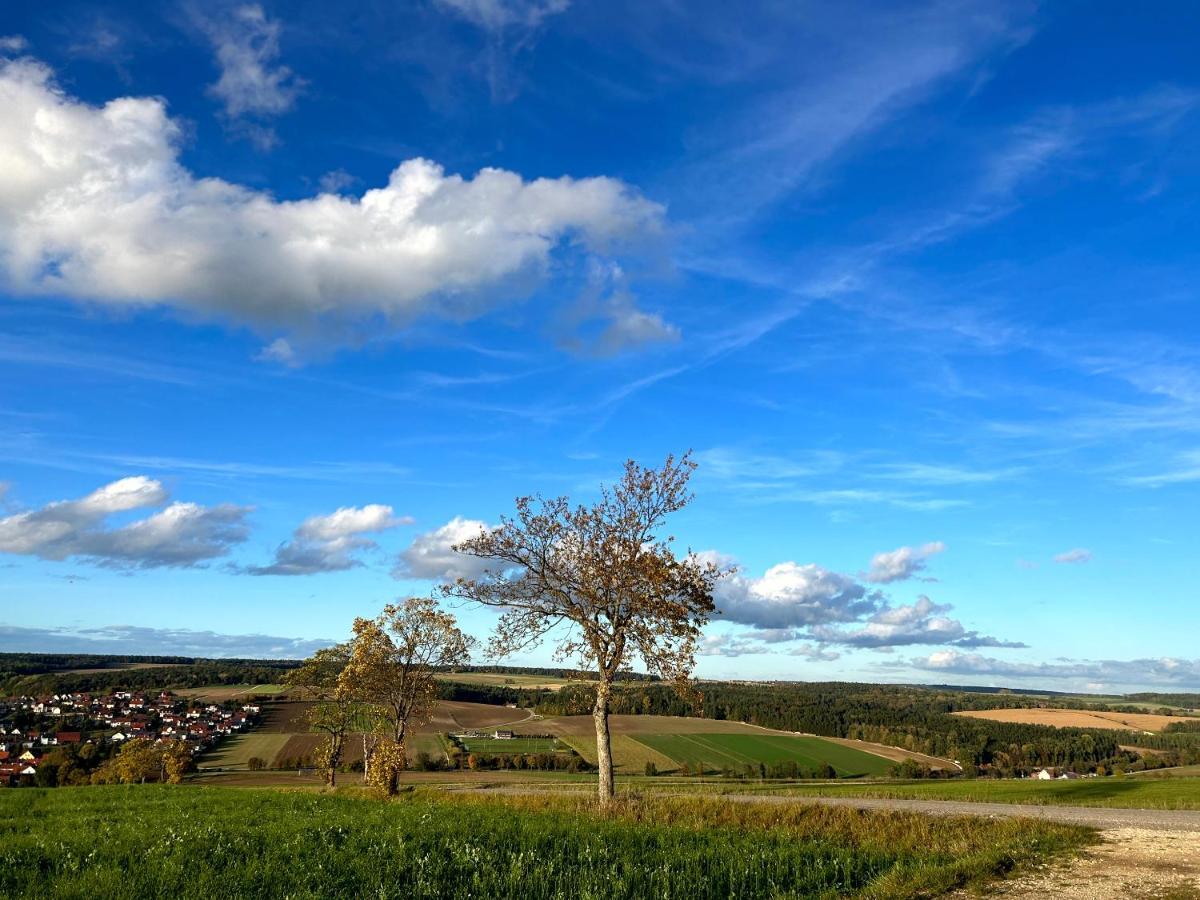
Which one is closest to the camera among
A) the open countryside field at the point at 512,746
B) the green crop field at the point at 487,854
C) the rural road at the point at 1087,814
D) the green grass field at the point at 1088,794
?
the green crop field at the point at 487,854

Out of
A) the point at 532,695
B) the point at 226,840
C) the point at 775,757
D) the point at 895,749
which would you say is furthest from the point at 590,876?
the point at 532,695

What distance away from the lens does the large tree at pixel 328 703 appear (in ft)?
159

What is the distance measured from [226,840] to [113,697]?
161 meters

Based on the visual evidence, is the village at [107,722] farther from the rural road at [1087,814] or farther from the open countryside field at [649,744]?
the rural road at [1087,814]

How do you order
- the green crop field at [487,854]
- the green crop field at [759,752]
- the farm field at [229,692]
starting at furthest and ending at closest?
the farm field at [229,692], the green crop field at [759,752], the green crop field at [487,854]

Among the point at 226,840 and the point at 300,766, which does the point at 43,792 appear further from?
the point at 300,766

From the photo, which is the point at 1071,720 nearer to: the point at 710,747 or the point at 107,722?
the point at 710,747

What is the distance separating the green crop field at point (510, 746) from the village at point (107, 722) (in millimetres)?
33867

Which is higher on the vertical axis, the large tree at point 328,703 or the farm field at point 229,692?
the large tree at point 328,703

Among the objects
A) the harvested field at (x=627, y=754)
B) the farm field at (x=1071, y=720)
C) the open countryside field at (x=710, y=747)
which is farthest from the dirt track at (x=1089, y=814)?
the farm field at (x=1071, y=720)

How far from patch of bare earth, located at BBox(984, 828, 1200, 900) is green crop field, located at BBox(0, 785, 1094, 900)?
24.4 inches

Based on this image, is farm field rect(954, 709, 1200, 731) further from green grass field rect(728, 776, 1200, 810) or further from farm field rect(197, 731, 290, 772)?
farm field rect(197, 731, 290, 772)

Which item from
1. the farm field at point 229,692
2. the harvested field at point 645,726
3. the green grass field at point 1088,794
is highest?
the green grass field at point 1088,794

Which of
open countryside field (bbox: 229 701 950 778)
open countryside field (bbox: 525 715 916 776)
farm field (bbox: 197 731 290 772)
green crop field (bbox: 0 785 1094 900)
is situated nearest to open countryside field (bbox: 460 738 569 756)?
open countryside field (bbox: 229 701 950 778)
